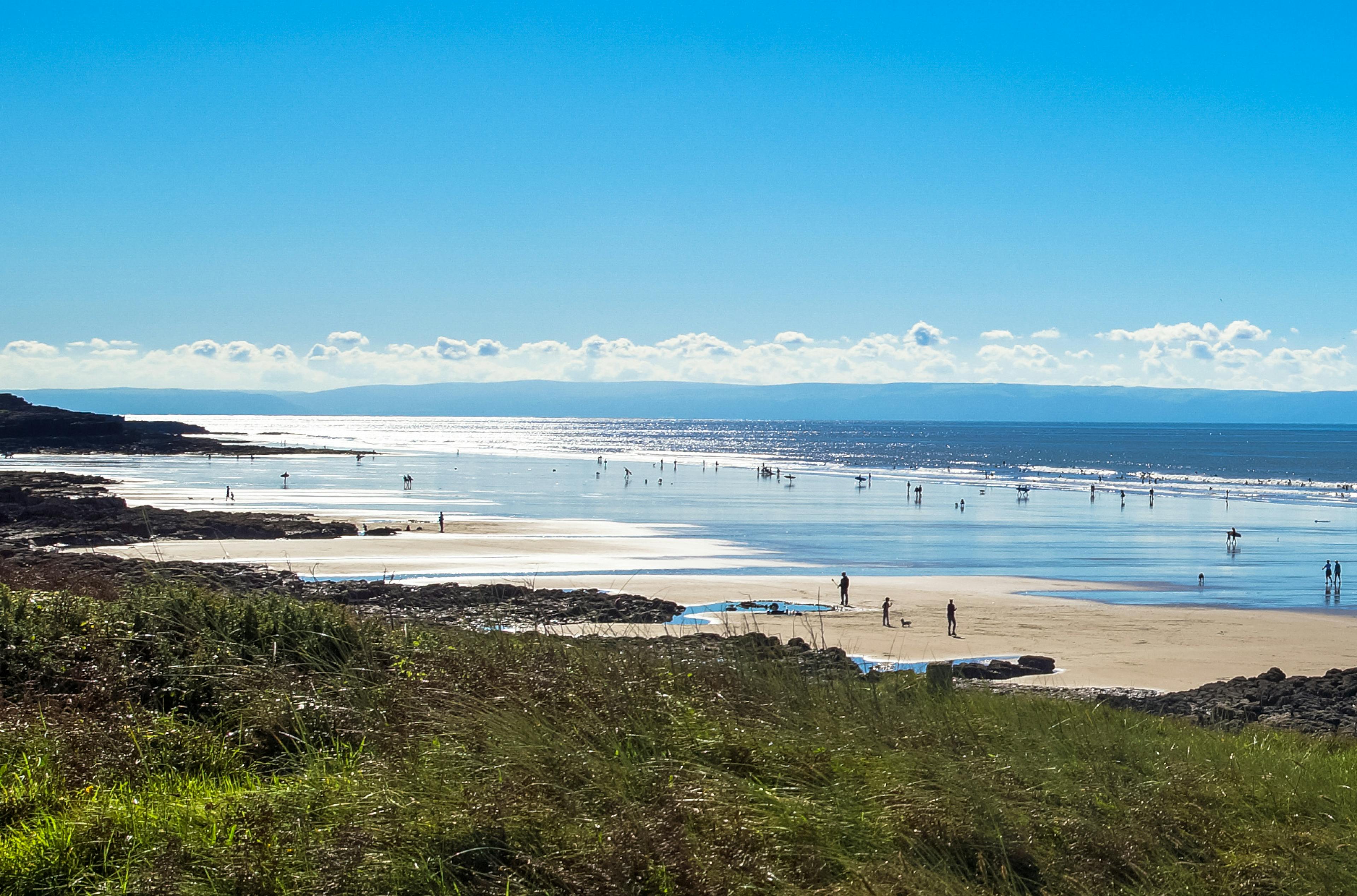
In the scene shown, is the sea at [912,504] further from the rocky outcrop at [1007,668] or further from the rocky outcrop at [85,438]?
the rocky outcrop at [1007,668]

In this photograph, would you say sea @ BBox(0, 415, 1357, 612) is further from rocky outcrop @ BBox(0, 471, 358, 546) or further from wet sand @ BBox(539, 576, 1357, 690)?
rocky outcrop @ BBox(0, 471, 358, 546)

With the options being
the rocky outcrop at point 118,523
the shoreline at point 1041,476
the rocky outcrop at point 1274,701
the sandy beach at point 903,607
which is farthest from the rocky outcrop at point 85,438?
the rocky outcrop at point 1274,701

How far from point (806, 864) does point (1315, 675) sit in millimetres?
23546

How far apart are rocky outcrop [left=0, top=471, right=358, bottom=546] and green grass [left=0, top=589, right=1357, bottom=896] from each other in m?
38.4

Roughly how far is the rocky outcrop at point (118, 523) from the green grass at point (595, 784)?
126 feet

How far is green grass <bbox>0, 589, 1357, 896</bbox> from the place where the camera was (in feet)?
14.0

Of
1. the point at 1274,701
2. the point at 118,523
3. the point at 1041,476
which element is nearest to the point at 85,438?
the point at 118,523

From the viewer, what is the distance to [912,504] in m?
75.9

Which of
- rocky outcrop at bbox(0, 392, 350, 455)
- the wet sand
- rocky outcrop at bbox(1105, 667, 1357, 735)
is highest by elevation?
rocky outcrop at bbox(0, 392, 350, 455)

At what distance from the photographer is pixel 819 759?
5242 mm

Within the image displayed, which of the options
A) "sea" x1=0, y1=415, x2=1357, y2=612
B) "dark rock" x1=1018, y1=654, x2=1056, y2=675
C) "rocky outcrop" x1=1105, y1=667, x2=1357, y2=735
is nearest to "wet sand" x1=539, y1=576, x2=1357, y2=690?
"dark rock" x1=1018, y1=654, x2=1056, y2=675

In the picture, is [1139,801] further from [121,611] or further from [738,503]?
[738,503]

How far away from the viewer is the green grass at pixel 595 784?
428 cm

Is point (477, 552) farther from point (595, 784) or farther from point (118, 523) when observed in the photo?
point (595, 784)
